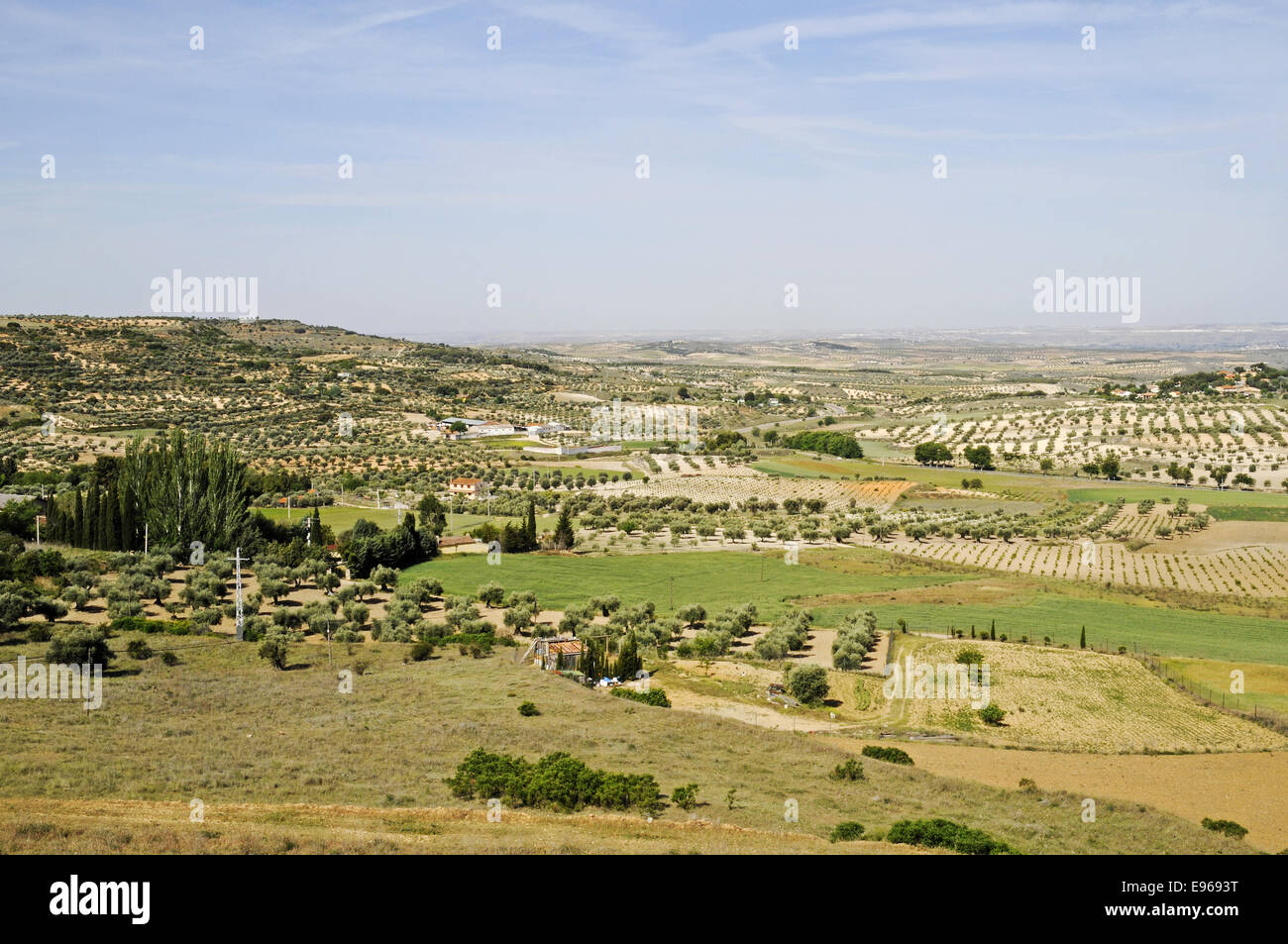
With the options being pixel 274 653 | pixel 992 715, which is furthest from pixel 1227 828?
pixel 274 653

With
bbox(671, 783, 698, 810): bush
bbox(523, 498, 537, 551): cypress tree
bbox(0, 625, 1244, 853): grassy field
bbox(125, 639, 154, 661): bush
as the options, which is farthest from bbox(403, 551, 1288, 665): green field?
bbox(671, 783, 698, 810): bush

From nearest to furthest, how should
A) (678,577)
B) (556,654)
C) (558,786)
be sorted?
1. (558,786)
2. (556,654)
3. (678,577)

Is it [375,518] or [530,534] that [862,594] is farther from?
[375,518]

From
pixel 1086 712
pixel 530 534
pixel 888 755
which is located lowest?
pixel 1086 712

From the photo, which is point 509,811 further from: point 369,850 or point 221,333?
point 221,333

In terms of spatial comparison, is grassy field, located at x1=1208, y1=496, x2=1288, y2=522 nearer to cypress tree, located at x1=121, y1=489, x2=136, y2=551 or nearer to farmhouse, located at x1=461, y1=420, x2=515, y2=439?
cypress tree, located at x1=121, y1=489, x2=136, y2=551
